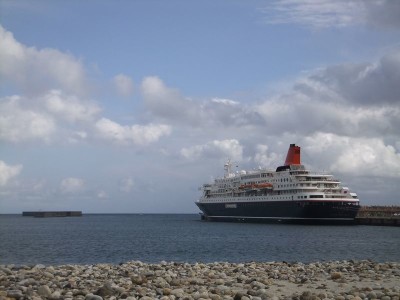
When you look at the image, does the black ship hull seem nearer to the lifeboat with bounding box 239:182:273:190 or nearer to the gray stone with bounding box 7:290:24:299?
the lifeboat with bounding box 239:182:273:190

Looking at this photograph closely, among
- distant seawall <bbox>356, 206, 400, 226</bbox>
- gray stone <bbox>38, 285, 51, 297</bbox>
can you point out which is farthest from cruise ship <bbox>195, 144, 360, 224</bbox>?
gray stone <bbox>38, 285, 51, 297</bbox>

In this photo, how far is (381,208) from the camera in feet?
349

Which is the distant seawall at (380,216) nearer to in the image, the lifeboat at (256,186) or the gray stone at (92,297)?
the lifeboat at (256,186)

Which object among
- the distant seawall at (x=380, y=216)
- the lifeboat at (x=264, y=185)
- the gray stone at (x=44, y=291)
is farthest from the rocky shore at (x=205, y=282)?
the lifeboat at (x=264, y=185)

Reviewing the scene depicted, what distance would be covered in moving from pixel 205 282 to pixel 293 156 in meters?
74.3

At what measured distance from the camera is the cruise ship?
79.7 m

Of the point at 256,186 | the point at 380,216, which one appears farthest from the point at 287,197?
the point at 380,216

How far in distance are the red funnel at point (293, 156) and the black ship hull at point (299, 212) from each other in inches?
350

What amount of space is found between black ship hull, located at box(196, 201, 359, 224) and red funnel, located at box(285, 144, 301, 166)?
8.89 meters

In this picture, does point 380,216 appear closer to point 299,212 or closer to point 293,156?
point 293,156

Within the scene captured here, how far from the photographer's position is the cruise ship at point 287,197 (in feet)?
261

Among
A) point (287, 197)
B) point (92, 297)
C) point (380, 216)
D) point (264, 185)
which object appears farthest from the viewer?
point (380, 216)

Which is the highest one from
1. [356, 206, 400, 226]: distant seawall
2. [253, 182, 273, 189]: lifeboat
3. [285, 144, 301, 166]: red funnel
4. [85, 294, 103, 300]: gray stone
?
[285, 144, 301, 166]: red funnel

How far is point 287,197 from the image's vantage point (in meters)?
83.1
